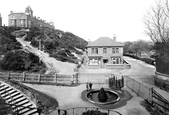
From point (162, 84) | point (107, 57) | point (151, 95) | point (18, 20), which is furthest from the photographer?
point (18, 20)

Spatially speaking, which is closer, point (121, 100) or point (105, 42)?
point (121, 100)

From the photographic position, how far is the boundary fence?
969 centimetres

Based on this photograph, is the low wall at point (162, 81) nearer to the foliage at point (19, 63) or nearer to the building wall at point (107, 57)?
the building wall at point (107, 57)

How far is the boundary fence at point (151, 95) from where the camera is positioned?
9.69 m

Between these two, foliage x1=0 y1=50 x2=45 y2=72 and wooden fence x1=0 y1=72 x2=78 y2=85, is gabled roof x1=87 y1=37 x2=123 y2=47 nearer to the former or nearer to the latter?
foliage x1=0 y1=50 x2=45 y2=72

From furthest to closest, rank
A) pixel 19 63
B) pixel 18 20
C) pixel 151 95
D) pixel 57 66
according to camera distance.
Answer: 1. pixel 18 20
2. pixel 57 66
3. pixel 19 63
4. pixel 151 95

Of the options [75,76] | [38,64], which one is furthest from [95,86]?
[38,64]

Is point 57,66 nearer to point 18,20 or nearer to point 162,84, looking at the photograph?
point 162,84

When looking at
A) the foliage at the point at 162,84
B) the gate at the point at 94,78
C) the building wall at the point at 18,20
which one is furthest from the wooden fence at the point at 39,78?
the building wall at the point at 18,20

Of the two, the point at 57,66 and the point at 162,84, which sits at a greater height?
the point at 57,66

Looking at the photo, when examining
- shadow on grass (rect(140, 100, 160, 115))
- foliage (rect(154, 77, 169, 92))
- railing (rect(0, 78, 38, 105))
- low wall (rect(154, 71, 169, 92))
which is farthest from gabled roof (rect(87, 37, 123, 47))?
railing (rect(0, 78, 38, 105))

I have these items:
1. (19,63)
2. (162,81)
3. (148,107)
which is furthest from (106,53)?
(148,107)

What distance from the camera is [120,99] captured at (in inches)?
515

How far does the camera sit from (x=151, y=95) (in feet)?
38.6
